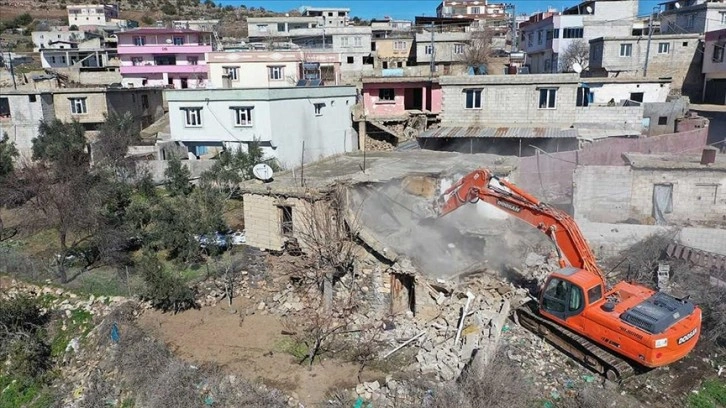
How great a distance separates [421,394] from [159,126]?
102 ft

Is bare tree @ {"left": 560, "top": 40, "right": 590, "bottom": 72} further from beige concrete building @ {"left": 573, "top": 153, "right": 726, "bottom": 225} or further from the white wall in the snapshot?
beige concrete building @ {"left": 573, "top": 153, "right": 726, "bottom": 225}

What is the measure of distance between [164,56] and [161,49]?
73 cm

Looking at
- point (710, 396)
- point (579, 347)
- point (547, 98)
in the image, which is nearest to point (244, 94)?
point (547, 98)

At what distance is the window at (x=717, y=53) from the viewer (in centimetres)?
3952

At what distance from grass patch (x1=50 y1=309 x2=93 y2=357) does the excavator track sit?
11919mm

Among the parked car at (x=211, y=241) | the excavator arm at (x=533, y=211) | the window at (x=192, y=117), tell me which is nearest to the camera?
→ the excavator arm at (x=533, y=211)

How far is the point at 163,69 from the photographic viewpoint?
50031 millimetres

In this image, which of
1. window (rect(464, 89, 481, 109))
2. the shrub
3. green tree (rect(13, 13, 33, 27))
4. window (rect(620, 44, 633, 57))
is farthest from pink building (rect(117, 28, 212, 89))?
green tree (rect(13, 13, 33, 27))

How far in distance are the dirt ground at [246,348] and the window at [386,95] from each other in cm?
2132

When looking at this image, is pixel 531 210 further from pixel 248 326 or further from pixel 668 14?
pixel 668 14

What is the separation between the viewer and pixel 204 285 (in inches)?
664

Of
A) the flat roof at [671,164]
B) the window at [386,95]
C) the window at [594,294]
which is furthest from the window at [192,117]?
the window at [594,294]

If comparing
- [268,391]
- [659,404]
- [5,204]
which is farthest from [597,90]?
[5,204]

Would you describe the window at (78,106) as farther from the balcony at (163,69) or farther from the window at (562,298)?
the window at (562,298)
